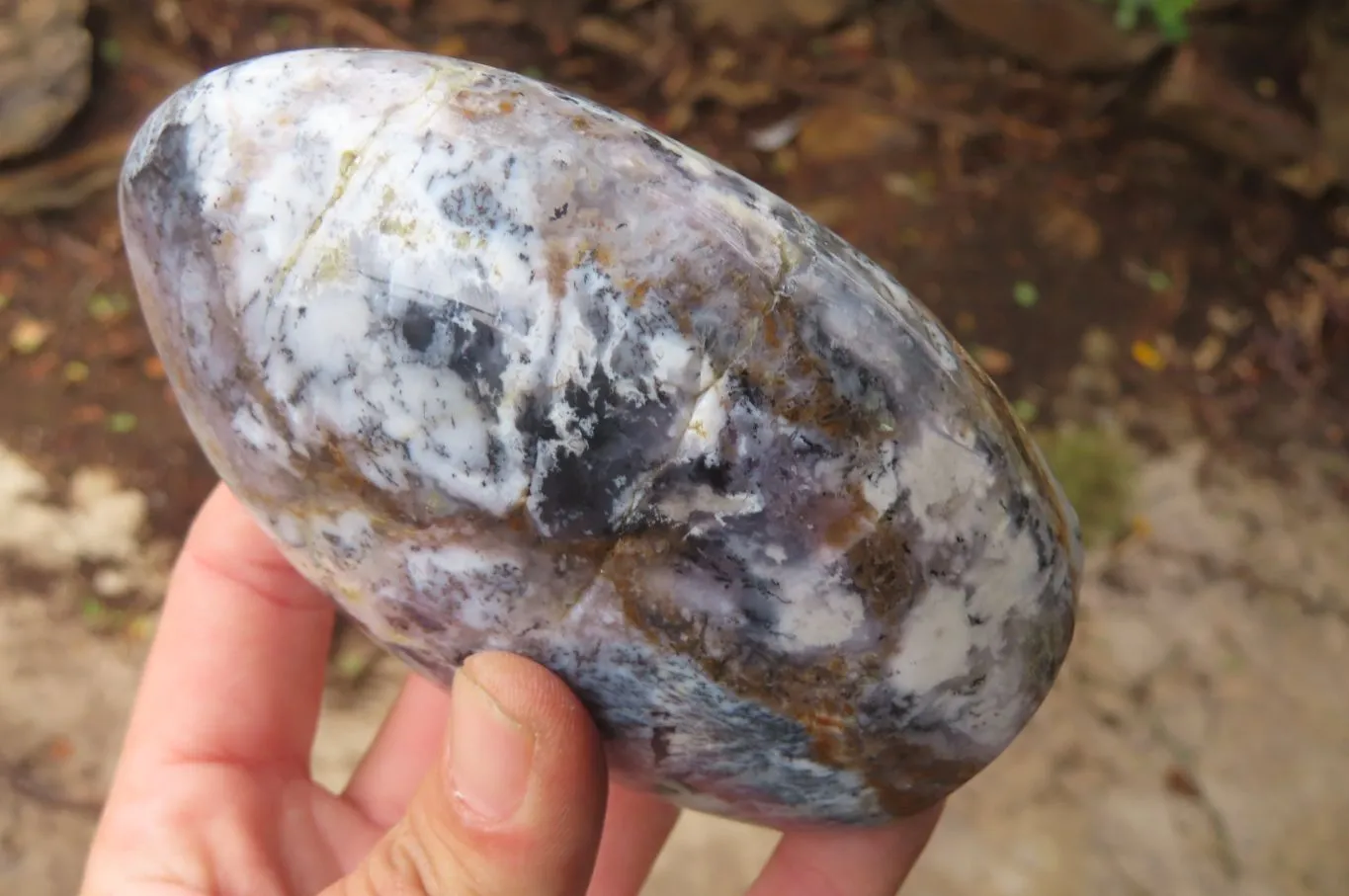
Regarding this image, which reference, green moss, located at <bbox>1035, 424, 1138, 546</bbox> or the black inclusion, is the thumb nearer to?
the black inclusion

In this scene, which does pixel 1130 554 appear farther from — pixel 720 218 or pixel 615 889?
pixel 720 218

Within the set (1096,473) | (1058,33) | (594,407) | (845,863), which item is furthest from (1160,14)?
(594,407)

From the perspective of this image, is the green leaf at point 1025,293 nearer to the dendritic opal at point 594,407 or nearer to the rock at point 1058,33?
the rock at point 1058,33

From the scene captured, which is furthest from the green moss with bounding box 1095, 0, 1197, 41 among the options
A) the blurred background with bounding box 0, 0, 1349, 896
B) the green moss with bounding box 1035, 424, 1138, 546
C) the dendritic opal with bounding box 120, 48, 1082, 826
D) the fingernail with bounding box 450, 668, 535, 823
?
the fingernail with bounding box 450, 668, 535, 823

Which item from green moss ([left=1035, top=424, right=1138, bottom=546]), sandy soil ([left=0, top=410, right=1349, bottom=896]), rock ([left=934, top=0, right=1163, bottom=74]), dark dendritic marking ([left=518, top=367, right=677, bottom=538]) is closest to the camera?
dark dendritic marking ([left=518, top=367, right=677, bottom=538])

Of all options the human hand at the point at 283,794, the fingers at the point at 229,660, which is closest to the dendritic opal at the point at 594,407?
the human hand at the point at 283,794

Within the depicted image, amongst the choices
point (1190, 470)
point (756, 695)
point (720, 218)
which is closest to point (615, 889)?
point (756, 695)
